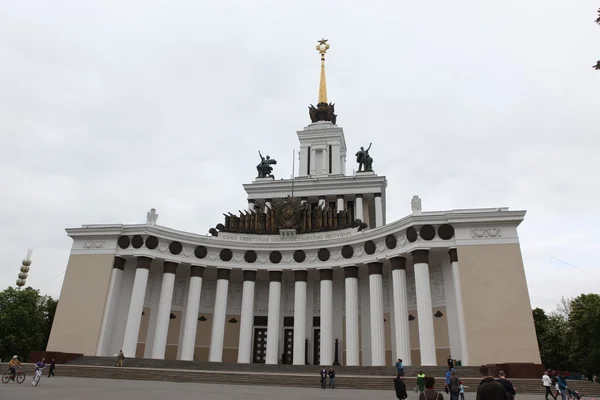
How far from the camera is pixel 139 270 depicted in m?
25.5

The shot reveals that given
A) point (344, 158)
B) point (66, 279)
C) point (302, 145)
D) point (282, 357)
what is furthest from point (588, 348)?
point (66, 279)

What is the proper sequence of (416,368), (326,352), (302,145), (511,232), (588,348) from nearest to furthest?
(416,368)
(511,232)
(326,352)
(588,348)
(302,145)

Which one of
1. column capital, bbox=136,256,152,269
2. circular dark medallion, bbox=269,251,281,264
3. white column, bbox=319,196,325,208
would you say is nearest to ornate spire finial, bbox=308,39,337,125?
white column, bbox=319,196,325,208

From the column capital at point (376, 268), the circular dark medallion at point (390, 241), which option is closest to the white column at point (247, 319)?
the column capital at point (376, 268)

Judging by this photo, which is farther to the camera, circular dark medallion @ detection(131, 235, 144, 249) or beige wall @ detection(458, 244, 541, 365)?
circular dark medallion @ detection(131, 235, 144, 249)

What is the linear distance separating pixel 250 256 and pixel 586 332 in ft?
84.0

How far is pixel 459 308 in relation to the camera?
21281 mm

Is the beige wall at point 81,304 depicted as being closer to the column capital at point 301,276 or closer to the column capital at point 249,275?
the column capital at point 249,275

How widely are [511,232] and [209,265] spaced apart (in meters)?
18.3

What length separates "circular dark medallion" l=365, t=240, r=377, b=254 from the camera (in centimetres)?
2512

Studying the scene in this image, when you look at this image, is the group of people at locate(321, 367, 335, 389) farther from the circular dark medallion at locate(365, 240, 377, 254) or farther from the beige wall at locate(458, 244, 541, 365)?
the circular dark medallion at locate(365, 240, 377, 254)

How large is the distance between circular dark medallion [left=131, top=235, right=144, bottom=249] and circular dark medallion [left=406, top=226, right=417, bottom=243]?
16.3 m

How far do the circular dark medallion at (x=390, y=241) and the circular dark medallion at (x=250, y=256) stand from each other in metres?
9.13

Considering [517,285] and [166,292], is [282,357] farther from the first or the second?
[517,285]
